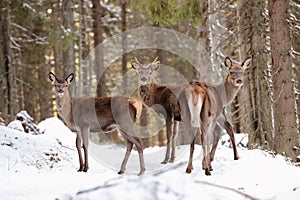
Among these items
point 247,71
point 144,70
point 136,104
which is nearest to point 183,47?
point 247,71

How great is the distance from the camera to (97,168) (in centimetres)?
879

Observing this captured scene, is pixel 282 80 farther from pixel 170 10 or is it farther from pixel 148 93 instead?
pixel 170 10

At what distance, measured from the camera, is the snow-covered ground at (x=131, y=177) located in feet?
8.89

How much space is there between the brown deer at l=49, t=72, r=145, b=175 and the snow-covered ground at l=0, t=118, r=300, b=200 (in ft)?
2.25

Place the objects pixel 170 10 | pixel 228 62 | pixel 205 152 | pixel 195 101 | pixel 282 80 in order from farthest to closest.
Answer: pixel 170 10 → pixel 282 80 → pixel 228 62 → pixel 195 101 → pixel 205 152

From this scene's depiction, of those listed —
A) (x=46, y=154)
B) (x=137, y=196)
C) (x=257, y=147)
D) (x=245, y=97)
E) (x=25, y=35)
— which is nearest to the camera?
(x=137, y=196)

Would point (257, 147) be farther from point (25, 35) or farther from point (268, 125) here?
point (25, 35)

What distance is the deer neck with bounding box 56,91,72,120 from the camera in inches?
342

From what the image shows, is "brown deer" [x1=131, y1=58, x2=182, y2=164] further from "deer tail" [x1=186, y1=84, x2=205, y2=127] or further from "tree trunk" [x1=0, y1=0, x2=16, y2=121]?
"tree trunk" [x1=0, y1=0, x2=16, y2=121]

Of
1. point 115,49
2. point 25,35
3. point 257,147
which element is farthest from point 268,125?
point 115,49

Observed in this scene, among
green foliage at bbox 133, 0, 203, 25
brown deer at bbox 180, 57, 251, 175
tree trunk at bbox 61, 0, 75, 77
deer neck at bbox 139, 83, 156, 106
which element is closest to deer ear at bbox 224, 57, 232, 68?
brown deer at bbox 180, 57, 251, 175

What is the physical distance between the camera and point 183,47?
2489 centimetres

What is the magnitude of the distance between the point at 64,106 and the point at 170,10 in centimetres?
499

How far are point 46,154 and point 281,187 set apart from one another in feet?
17.3
